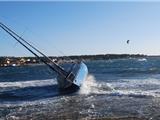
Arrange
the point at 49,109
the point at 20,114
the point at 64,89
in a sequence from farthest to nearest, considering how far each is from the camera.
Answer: the point at 64,89 < the point at 49,109 < the point at 20,114

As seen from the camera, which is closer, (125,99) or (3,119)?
(3,119)

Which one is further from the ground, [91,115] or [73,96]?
[91,115]

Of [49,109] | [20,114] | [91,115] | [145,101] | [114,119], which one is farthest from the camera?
[145,101]

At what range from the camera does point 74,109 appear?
2348cm

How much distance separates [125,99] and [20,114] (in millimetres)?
Result: 7597

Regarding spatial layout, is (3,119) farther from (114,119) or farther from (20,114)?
(114,119)

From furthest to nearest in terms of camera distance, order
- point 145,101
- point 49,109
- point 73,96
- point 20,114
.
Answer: point 73,96, point 145,101, point 49,109, point 20,114

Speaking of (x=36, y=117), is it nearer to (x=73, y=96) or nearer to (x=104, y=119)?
(x=104, y=119)

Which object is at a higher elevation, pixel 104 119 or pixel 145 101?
pixel 104 119

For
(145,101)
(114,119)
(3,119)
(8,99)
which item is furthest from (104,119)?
(8,99)

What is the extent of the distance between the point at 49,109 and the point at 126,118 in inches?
224

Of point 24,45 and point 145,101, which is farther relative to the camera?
point 24,45

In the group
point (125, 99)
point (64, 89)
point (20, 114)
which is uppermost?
point (20, 114)

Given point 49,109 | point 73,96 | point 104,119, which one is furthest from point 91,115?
point 73,96
